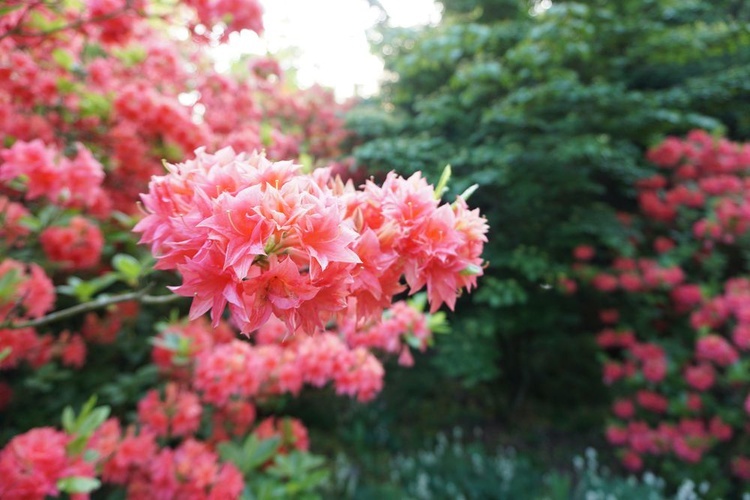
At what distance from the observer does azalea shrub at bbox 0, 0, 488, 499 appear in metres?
0.68

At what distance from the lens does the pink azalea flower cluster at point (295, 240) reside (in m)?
0.64

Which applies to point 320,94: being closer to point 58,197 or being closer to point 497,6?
point 497,6

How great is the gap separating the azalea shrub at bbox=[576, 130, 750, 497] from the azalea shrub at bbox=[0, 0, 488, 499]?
248 centimetres

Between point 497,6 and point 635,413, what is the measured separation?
4.02m

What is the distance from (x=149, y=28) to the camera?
294 cm

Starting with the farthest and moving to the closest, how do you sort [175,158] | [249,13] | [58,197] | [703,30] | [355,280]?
[703,30] < [175,158] < [249,13] < [58,197] < [355,280]

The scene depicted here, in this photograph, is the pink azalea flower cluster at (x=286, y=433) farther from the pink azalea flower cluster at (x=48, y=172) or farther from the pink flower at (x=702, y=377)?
the pink flower at (x=702, y=377)

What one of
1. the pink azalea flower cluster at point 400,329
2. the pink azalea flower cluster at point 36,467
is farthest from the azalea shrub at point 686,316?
the pink azalea flower cluster at point 36,467

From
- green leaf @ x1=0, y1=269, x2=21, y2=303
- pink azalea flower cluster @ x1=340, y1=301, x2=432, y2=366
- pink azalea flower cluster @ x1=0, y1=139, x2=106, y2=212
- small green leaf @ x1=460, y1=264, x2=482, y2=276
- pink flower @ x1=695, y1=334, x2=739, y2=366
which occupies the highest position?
pink azalea flower cluster @ x1=0, y1=139, x2=106, y2=212

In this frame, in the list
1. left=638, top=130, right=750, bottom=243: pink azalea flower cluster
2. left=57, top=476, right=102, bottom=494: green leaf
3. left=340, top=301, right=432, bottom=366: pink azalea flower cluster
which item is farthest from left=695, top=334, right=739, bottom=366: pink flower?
left=57, top=476, right=102, bottom=494: green leaf

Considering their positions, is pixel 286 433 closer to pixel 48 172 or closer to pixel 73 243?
pixel 73 243

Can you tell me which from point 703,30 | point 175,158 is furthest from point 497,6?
point 175,158

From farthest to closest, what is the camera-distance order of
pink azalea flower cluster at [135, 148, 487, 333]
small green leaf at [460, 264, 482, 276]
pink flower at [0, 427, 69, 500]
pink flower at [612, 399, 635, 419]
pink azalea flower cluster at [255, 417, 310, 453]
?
pink flower at [612, 399, 635, 419]
pink azalea flower cluster at [255, 417, 310, 453]
pink flower at [0, 427, 69, 500]
small green leaf at [460, 264, 482, 276]
pink azalea flower cluster at [135, 148, 487, 333]

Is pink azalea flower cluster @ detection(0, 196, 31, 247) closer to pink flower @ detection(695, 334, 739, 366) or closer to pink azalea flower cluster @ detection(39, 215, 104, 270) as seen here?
pink azalea flower cluster @ detection(39, 215, 104, 270)
